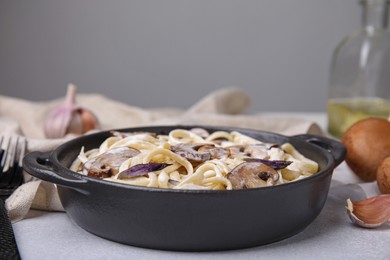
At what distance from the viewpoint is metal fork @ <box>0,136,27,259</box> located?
4.39 feet

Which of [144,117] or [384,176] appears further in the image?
[144,117]

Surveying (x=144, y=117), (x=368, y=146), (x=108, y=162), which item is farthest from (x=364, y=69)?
(x=108, y=162)

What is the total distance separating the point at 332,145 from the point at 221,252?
56 cm

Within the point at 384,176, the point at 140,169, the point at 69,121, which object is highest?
the point at 140,169

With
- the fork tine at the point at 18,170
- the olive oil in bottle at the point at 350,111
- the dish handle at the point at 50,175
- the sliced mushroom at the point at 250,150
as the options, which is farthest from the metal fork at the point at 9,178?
the olive oil in bottle at the point at 350,111

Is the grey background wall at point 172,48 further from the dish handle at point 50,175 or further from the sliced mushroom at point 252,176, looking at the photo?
the sliced mushroom at point 252,176

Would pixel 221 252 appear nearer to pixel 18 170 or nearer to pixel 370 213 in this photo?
pixel 370 213

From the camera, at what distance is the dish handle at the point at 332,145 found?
5.50 feet

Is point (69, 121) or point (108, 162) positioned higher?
point (108, 162)

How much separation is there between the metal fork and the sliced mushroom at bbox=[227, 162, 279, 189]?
0.48 metres

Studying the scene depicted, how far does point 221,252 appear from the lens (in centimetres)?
136

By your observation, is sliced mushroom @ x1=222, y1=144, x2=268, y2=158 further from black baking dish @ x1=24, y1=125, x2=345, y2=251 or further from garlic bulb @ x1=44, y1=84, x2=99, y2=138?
garlic bulb @ x1=44, y1=84, x2=99, y2=138

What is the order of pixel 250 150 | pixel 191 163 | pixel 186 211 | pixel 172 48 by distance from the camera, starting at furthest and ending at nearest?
pixel 172 48 → pixel 250 150 → pixel 191 163 → pixel 186 211

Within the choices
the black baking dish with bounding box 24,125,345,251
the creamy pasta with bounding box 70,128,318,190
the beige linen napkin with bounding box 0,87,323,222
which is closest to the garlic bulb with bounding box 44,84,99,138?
the beige linen napkin with bounding box 0,87,323,222
